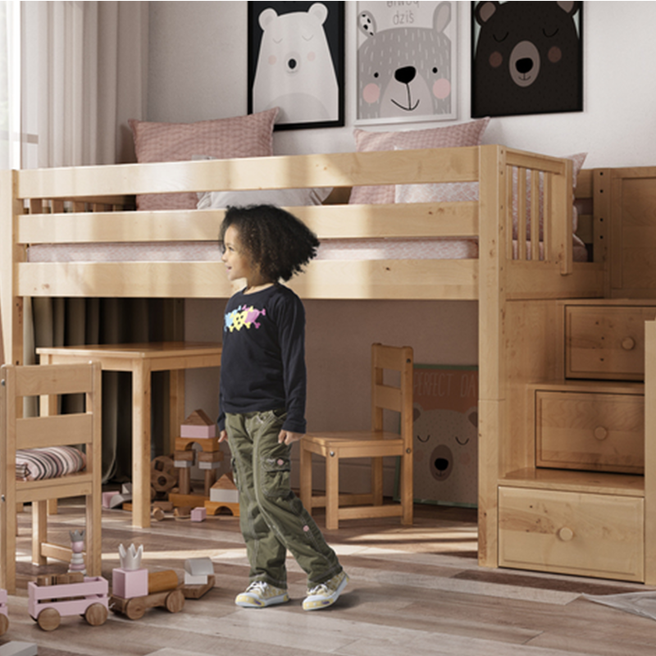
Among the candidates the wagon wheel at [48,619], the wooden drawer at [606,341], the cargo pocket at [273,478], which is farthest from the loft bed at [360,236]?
the wagon wheel at [48,619]

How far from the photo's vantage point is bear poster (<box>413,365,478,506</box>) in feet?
12.1

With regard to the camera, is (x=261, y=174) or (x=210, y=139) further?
(x=210, y=139)

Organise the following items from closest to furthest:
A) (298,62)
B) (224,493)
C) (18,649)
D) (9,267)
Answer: (18,649), (9,267), (224,493), (298,62)

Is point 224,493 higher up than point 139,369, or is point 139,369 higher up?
point 139,369

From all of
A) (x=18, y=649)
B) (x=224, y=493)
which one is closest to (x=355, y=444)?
(x=224, y=493)

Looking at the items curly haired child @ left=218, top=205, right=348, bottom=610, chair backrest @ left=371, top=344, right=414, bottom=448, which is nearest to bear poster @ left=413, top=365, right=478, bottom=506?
chair backrest @ left=371, top=344, right=414, bottom=448

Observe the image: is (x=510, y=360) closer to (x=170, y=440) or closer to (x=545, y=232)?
(x=545, y=232)

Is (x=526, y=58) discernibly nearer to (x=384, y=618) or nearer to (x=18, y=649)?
(x=384, y=618)

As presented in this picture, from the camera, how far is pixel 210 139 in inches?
156

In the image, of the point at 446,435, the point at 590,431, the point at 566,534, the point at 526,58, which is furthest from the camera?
the point at 446,435

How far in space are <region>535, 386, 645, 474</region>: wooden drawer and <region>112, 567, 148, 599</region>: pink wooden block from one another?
120 centimetres

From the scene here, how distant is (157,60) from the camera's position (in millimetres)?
4344

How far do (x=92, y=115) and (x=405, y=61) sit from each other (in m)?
1.25

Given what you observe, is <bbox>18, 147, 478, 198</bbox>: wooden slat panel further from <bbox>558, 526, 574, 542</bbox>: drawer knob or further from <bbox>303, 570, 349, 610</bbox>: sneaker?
<bbox>303, 570, 349, 610</bbox>: sneaker
